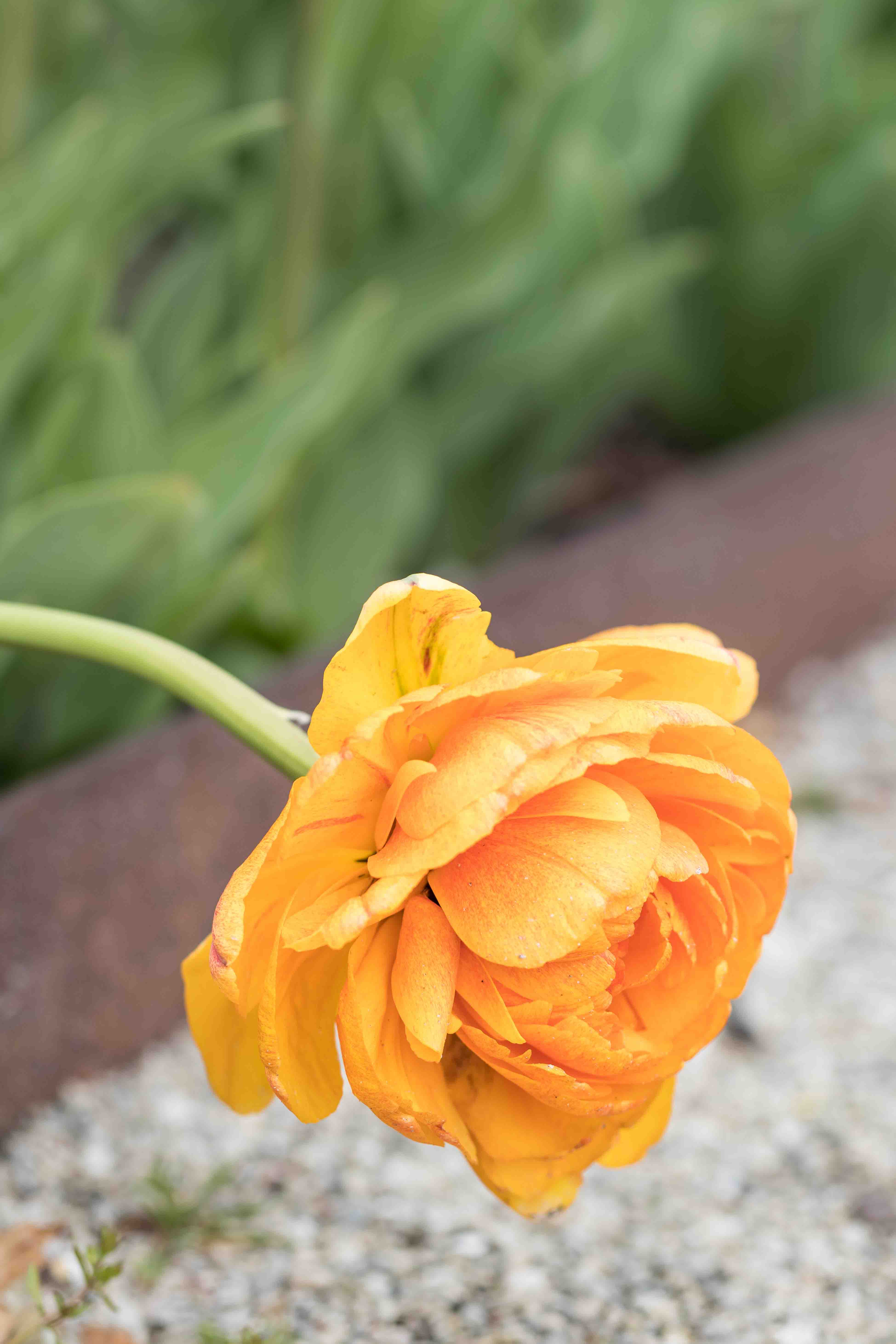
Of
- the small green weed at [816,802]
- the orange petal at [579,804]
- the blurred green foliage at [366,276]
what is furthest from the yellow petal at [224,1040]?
the small green weed at [816,802]

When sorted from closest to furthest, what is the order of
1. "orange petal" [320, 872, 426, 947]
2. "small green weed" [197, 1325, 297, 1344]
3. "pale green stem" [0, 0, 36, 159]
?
"orange petal" [320, 872, 426, 947] < "small green weed" [197, 1325, 297, 1344] < "pale green stem" [0, 0, 36, 159]

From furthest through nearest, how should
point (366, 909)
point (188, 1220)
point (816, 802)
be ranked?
point (816, 802) < point (188, 1220) < point (366, 909)

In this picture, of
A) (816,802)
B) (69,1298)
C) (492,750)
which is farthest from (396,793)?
(816,802)

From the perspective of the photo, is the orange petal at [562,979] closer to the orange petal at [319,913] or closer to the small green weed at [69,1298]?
the orange petal at [319,913]

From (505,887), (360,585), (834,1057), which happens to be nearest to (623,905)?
(505,887)

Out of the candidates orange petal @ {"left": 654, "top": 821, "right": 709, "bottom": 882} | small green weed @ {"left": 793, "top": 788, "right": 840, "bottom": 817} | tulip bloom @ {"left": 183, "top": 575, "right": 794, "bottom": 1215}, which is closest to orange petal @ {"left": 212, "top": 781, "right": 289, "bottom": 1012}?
tulip bloom @ {"left": 183, "top": 575, "right": 794, "bottom": 1215}

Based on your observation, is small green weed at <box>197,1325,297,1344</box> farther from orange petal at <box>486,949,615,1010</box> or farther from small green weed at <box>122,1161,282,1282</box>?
orange petal at <box>486,949,615,1010</box>

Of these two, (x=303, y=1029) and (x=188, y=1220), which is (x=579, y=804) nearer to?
(x=303, y=1029)
